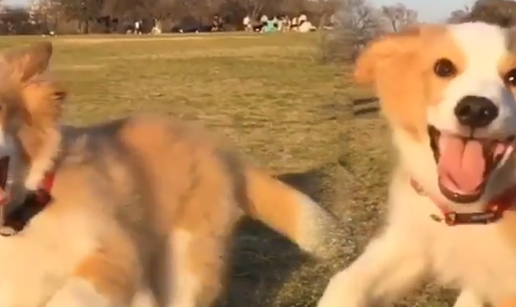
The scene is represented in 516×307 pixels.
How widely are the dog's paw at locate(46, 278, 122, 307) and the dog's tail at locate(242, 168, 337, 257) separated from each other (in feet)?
2.55

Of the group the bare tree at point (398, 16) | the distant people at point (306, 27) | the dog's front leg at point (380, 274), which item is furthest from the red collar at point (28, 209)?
the bare tree at point (398, 16)

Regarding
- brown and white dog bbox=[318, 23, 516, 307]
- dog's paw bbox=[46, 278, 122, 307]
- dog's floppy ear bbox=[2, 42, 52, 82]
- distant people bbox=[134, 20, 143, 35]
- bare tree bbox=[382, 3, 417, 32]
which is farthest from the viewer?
distant people bbox=[134, 20, 143, 35]

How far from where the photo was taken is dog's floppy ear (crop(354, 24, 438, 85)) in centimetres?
277

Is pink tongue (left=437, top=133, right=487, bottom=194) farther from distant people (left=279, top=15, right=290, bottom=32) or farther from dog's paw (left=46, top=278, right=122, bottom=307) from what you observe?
dog's paw (left=46, top=278, right=122, bottom=307)

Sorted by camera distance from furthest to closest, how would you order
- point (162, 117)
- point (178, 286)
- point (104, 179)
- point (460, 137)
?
point (162, 117)
point (178, 286)
point (104, 179)
point (460, 137)

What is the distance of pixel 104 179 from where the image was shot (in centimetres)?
264

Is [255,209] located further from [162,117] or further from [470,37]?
[470,37]

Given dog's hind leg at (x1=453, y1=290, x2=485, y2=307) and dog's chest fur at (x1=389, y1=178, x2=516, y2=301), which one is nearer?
dog's chest fur at (x1=389, y1=178, x2=516, y2=301)

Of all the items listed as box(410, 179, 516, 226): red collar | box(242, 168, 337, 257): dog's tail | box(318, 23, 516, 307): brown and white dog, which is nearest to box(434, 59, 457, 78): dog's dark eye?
box(318, 23, 516, 307): brown and white dog

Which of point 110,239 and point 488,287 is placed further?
point 488,287

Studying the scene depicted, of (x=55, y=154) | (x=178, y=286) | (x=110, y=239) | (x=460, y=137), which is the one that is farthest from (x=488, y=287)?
(x=55, y=154)

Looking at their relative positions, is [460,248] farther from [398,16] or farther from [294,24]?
[294,24]

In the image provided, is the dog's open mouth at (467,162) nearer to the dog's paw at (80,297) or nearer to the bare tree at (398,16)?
the bare tree at (398,16)

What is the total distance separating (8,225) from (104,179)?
1.02 feet
